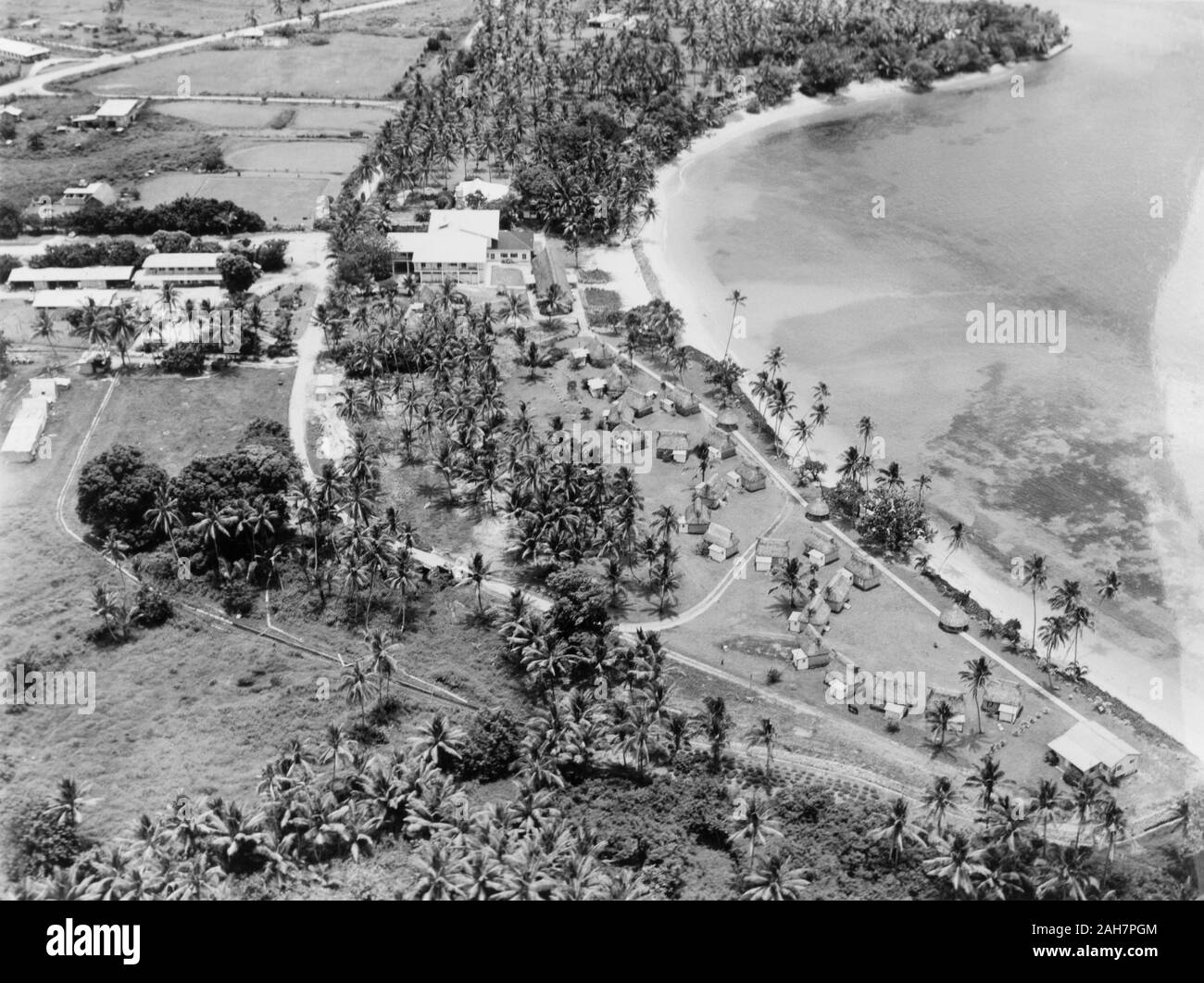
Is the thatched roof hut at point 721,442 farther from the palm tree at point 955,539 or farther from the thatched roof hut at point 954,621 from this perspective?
the thatched roof hut at point 954,621

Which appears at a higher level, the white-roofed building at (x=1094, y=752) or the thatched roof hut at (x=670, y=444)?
the thatched roof hut at (x=670, y=444)

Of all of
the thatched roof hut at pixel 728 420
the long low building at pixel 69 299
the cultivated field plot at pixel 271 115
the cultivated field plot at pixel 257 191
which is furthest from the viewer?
the cultivated field plot at pixel 271 115

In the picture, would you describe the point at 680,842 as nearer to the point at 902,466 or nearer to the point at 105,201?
the point at 902,466

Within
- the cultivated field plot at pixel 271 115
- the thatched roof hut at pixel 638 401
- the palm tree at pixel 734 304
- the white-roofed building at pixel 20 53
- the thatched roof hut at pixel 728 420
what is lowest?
the thatched roof hut at pixel 728 420

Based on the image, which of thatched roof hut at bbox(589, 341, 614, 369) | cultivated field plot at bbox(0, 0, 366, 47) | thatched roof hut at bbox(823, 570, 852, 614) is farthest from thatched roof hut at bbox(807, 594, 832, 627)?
cultivated field plot at bbox(0, 0, 366, 47)

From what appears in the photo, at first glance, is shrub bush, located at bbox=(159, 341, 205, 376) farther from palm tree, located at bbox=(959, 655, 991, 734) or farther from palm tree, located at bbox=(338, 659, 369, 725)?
palm tree, located at bbox=(959, 655, 991, 734)

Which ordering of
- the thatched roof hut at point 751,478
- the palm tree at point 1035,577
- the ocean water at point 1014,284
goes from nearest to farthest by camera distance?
the palm tree at point 1035,577
the ocean water at point 1014,284
the thatched roof hut at point 751,478

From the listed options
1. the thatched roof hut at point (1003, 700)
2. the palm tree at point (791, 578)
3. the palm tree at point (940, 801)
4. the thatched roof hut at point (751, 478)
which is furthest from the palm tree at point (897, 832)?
the thatched roof hut at point (751, 478)

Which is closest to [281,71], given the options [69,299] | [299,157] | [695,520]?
[299,157]
